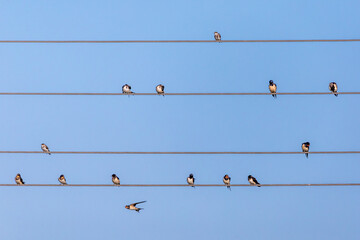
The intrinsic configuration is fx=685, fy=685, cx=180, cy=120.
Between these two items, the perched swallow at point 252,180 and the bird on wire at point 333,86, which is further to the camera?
the perched swallow at point 252,180

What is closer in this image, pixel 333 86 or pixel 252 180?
pixel 333 86

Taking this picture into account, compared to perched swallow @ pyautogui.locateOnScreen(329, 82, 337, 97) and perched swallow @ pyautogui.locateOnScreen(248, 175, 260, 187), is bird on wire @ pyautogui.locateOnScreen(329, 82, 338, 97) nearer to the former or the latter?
perched swallow @ pyautogui.locateOnScreen(329, 82, 337, 97)

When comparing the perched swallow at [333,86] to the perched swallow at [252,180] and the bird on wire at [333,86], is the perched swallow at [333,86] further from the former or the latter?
the perched swallow at [252,180]

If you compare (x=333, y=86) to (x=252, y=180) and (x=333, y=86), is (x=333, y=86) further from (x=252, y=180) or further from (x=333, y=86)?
(x=252, y=180)

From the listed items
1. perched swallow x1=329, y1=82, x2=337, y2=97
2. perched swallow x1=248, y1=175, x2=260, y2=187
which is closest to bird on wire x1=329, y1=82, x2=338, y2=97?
perched swallow x1=329, y1=82, x2=337, y2=97

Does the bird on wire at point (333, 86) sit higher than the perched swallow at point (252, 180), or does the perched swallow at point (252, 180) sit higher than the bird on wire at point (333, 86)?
the bird on wire at point (333, 86)

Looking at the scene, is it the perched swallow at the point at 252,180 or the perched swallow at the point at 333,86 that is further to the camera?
the perched swallow at the point at 252,180

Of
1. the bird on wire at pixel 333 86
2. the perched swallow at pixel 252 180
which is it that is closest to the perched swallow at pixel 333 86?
the bird on wire at pixel 333 86

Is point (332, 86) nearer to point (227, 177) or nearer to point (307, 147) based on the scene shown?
point (307, 147)

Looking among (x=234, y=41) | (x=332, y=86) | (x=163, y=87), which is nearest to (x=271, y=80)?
(x=332, y=86)

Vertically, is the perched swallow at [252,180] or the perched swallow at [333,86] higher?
the perched swallow at [333,86]

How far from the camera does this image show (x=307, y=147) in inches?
643

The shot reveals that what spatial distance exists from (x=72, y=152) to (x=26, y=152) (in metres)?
0.89

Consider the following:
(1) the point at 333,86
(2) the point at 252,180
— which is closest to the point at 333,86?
(1) the point at 333,86
